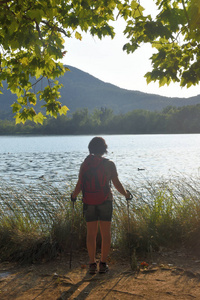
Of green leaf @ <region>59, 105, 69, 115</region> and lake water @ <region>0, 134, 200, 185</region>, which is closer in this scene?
green leaf @ <region>59, 105, 69, 115</region>

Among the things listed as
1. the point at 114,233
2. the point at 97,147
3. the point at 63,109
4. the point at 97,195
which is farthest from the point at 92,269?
the point at 63,109

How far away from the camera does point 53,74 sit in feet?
21.0

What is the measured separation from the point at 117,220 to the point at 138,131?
16573cm

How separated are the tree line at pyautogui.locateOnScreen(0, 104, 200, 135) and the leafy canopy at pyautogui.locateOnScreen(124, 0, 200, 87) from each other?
148232 millimetres

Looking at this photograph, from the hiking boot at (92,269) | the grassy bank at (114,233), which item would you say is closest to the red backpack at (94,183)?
the hiking boot at (92,269)

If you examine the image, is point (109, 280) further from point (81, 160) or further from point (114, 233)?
point (81, 160)

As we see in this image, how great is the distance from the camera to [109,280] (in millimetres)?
5180

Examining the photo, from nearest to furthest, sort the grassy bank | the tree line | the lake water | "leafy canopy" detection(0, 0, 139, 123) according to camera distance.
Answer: "leafy canopy" detection(0, 0, 139, 123) < the grassy bank < the lake water < the tree line

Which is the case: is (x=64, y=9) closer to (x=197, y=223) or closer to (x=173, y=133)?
(x=197, y=223)

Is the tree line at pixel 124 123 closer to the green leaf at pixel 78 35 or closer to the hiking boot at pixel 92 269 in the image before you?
the green leaf at pixel 78 35

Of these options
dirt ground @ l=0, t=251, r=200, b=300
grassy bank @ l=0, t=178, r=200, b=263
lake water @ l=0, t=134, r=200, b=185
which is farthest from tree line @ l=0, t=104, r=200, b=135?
dirt ground @ l=0, t=251, r=200, b=300

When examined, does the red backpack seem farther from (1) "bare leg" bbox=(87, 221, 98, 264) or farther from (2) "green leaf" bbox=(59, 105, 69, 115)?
(2) "green leaf" bbox=(59, 105, 69, 115)

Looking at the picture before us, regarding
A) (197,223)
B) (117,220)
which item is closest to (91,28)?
(117,220)

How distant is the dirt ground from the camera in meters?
4.65
